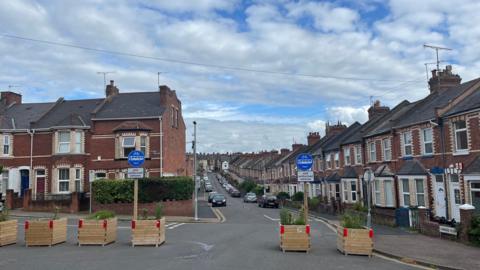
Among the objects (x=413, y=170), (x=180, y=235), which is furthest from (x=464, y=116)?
(x=180, y=235)

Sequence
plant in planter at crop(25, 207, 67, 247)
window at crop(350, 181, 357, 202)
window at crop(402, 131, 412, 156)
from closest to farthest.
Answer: plant in planter at crop(25, 207, 67, 247), window at crop(402, 131, 412, 156), window at crop(350, 181, 357, 202)

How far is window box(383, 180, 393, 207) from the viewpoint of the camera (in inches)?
1204

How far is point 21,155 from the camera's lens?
39375mm

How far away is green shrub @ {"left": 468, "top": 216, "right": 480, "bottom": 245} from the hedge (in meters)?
22.5

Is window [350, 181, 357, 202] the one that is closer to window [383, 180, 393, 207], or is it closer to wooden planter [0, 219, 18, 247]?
window [383, 180, 393, 207]

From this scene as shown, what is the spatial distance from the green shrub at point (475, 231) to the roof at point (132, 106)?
89.3 feet

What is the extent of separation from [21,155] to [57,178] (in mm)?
4349

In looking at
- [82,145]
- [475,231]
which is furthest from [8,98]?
[475,231]

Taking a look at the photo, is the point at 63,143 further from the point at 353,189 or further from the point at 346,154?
the point at 353,189

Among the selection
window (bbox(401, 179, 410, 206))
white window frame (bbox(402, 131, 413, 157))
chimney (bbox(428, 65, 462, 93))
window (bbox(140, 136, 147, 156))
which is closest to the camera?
white window frame (bbox(402, 131, 413, 157))

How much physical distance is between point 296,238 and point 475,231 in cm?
736

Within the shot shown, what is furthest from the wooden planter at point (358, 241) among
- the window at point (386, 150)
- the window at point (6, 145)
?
the window at point (6, 145)

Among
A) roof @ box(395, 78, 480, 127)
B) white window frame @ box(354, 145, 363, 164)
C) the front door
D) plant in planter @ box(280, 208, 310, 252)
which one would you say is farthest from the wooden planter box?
white window frame @ box(354, 145, 363, 164)

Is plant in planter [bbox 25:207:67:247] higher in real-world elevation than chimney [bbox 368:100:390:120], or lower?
lower
